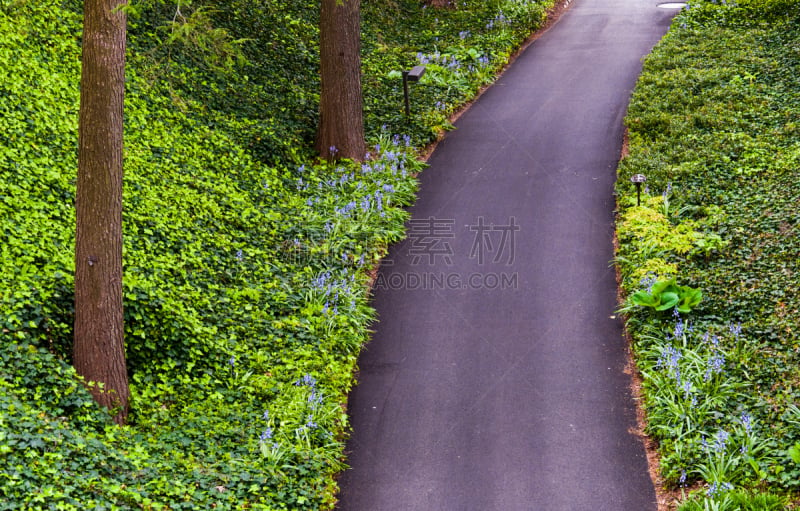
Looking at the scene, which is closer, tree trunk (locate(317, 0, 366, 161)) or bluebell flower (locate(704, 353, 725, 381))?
bluebell flower (locate(704, 353, 725, 381))

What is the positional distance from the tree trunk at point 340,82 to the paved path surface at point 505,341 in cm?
189

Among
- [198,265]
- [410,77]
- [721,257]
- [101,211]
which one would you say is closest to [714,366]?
[721,257]

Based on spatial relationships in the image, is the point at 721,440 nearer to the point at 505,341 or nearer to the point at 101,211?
the point at 505,341

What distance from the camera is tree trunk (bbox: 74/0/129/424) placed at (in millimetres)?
6852

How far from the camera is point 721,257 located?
411 inches

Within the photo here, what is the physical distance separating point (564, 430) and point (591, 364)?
4.53 feet

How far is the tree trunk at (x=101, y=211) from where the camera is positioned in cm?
685

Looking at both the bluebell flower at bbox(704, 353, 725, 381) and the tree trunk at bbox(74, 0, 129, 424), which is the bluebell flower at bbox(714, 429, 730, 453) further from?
the tree trunk at bbox(74, 0, 129, 424)

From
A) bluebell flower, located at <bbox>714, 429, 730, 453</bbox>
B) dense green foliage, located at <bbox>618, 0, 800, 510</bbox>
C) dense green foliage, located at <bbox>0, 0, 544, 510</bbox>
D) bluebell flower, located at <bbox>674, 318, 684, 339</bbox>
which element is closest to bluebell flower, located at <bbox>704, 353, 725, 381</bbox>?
dense green foliage, located at <bbox>618, 0, 800, 510</bbox>

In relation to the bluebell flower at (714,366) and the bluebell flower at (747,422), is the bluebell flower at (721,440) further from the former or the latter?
the bluebell flower at (714,366)

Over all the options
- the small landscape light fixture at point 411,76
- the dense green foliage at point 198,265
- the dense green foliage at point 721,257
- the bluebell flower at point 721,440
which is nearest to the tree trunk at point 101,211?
the dense green foliage at point 198,265

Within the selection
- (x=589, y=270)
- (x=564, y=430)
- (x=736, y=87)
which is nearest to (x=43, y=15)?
(x=589, y=270)

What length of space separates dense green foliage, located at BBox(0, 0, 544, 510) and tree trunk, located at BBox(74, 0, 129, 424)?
10.6 inches

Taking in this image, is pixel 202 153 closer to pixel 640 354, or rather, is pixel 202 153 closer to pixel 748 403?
pixel 640 354
